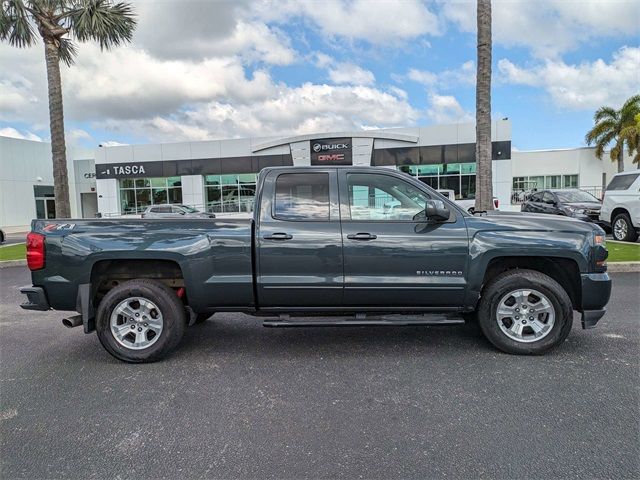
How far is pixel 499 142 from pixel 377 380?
24256 millimetres

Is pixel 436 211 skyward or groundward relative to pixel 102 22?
groundward

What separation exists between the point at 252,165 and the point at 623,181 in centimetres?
2156

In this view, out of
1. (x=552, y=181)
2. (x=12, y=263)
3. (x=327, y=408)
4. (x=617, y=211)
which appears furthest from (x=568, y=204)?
(x=552, y=181)

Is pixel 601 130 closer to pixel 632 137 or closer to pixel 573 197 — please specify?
pixel 632 137

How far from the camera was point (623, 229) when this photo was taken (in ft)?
38.9

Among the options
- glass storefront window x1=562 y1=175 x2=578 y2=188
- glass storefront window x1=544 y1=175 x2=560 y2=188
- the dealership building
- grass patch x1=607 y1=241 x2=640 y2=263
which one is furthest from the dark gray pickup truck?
glass storefront window x1=562 y1=175 x2=578 y2=188

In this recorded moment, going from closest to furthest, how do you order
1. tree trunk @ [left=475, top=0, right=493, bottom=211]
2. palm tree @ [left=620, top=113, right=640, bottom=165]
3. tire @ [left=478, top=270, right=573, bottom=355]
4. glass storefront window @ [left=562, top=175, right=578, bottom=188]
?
1. tire @ [left=478, top=270, right=573, bottom=355]
2. tree trunk @ [left=475, top=0, right=493, bottom=211]
3. palm tree @ [left=620, top=113, right=640, bottom=165]
4. glass storefront window @ [left=562, top=175, right=578, bottom=188]

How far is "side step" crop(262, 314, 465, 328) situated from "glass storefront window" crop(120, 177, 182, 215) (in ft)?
91.4

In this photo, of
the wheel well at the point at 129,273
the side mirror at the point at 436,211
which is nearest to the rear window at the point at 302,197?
the side mirror at the point at 436,211

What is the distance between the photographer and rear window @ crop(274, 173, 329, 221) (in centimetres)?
424

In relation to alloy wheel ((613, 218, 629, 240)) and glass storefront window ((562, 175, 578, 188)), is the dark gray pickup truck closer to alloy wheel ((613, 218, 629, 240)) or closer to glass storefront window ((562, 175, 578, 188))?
alloy wheel ((613, 218, 629, 240))

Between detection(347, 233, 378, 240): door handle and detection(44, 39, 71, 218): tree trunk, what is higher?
detection(44, 39, 71, 218): tree trunk

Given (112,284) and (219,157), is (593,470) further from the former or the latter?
(219,157)

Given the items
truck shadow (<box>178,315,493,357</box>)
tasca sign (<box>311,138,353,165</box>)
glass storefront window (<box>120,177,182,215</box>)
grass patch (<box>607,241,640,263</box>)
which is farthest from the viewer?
glass storefront window (<box>120,177,182,215</box>)
